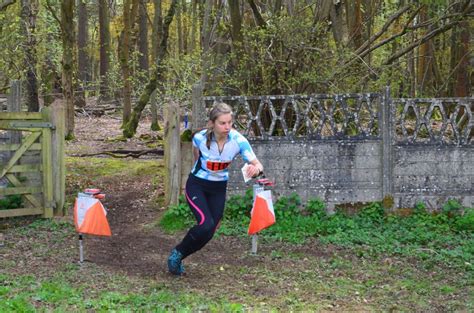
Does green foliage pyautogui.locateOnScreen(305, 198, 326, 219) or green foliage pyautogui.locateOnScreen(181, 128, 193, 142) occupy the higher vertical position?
green foliage pyautogui.locateOnScreen(181, 128, 193, 142)

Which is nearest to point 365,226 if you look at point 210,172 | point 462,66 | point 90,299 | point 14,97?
point 210,172

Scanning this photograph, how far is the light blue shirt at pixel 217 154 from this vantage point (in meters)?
6.74

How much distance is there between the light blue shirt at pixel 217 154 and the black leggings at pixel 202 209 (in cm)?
10

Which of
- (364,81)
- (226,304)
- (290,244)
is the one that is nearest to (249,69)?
(364,81)

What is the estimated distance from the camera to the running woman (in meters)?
6.64

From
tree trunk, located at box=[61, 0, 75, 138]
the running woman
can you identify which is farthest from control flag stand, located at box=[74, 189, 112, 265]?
tree trunk, located at box=[61, 0, 75, 138]

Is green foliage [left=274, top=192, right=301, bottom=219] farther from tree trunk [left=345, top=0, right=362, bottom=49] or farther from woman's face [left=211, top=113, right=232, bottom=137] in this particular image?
tree trunk [left=345, top=0, right=362, bottom=49]

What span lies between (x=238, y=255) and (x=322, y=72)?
4.07 meters

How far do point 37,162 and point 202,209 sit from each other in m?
3.91

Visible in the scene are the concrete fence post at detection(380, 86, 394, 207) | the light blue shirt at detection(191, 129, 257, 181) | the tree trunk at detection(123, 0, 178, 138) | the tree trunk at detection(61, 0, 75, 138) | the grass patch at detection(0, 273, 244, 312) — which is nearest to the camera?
the grass patch at detection(0, 273, 244, 312)

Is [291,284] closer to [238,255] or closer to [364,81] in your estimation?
[238,255]

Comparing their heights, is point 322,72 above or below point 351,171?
above

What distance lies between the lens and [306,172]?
9.53 meters

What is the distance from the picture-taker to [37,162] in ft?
31.7
